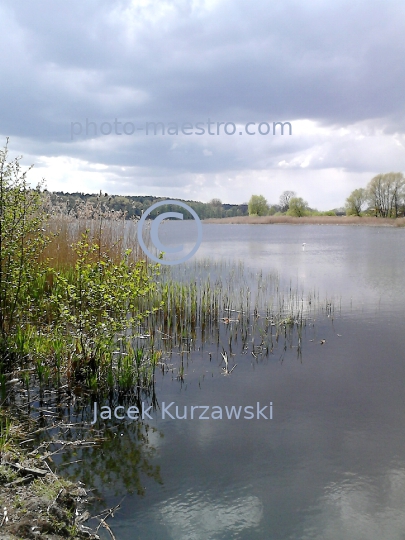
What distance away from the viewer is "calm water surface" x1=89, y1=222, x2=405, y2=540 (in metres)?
3.18

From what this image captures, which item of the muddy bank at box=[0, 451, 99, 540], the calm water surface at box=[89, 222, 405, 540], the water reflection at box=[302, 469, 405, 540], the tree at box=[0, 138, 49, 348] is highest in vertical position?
the tree at box=[0, 138, 49, 348]

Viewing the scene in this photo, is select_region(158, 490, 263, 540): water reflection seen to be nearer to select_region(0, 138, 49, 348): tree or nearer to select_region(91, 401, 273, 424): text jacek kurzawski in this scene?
select_region(91, 401, 273, 424): text jacek kurzawski

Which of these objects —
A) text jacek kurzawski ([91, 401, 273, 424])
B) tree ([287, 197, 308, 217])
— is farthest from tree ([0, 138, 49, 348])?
tree ([287, 197, 308, 217])

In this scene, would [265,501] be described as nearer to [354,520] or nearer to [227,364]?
[354,520]

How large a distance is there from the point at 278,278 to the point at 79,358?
771cm

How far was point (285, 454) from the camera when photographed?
401 centimetres

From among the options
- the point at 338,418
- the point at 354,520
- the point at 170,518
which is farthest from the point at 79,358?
the point at 354,520

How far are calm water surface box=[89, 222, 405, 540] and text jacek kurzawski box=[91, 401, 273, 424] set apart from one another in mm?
73

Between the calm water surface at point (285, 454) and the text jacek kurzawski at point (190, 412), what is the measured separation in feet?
0.24

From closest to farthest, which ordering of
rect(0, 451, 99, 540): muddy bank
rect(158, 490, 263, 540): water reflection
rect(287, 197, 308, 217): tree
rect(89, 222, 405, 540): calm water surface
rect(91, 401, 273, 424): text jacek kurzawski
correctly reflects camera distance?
rect(0, 451, 99, 540): muddy bank < rect(158, 490, 263, 540): water reflection < rect(89, 222, 405, 540): calm water surface < rect(91, 401, 273, 424): text jacek kurzawski < rect(287, 197, 308, 217): tree

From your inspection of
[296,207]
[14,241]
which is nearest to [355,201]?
[296,207]

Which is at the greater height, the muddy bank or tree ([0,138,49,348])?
tree ([0,138,49,348])

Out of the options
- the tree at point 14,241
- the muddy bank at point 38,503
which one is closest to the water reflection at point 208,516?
the muddy bank at point 38,503

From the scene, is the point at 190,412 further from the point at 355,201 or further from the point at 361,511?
the point at 355,201
